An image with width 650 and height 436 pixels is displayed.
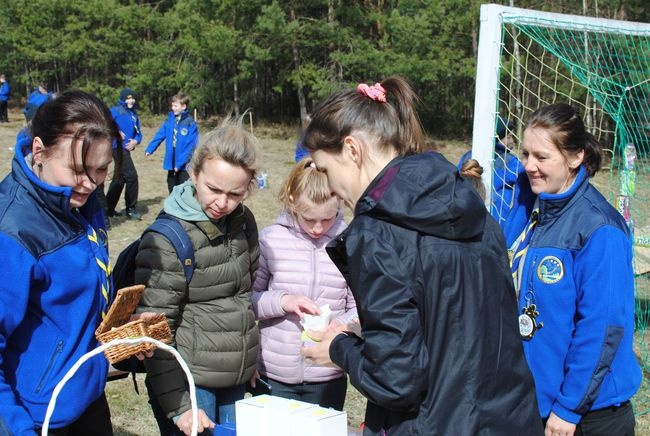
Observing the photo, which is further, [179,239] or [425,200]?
[179,239]

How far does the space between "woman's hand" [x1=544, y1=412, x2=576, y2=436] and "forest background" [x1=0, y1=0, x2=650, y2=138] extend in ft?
50.8

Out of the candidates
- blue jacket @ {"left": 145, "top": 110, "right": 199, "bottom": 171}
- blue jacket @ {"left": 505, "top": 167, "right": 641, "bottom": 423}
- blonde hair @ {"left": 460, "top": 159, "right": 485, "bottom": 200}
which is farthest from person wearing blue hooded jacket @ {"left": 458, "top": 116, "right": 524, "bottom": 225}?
blue jacket @ {"left": 145, "top": 110, "right": 199, "bottom": 171}

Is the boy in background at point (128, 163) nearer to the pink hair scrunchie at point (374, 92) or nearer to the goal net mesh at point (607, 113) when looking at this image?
the goal net mesh at point (607, 113)

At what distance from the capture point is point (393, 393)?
1604mm

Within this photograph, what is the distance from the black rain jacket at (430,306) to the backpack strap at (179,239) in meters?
Result: 0.86

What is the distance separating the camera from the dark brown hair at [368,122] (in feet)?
5.80

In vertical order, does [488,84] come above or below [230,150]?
above

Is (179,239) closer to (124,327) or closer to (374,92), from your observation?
(124,327)

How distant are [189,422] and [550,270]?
1.29m

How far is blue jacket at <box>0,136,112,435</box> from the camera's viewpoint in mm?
1850

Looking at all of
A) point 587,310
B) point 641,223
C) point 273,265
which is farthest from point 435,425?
point 641,223

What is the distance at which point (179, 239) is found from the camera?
8.07 ft

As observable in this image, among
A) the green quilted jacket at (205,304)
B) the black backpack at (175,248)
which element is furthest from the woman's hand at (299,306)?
the black backpack at (175,248)

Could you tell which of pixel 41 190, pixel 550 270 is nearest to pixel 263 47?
pixel 550 270
